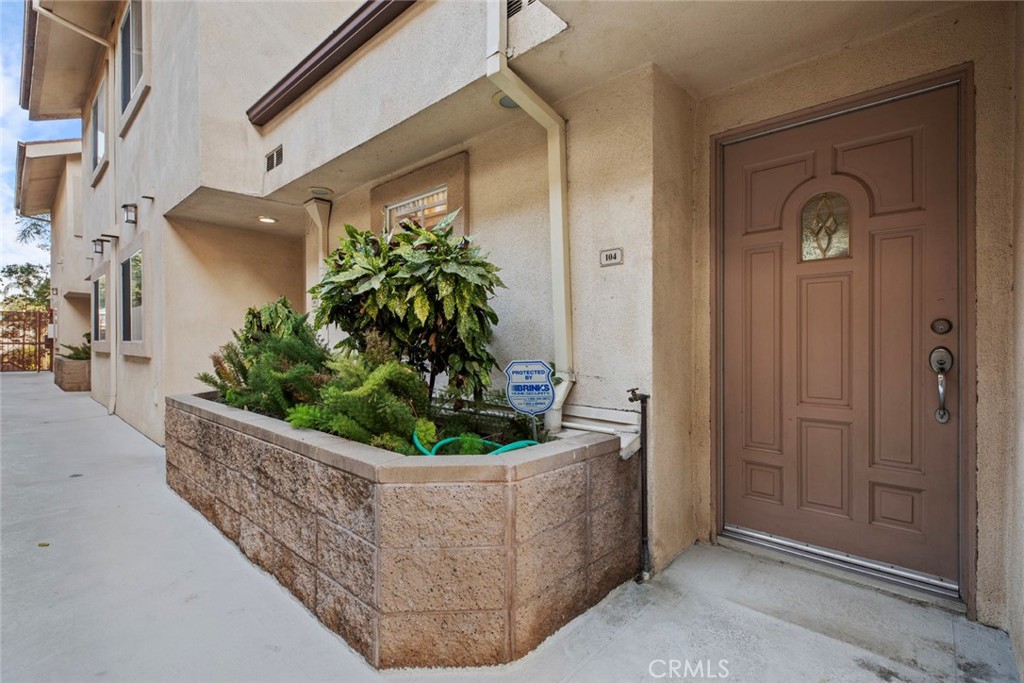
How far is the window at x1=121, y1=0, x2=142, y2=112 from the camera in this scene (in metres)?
6.56

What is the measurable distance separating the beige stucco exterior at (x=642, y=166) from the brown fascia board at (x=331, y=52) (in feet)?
0.34

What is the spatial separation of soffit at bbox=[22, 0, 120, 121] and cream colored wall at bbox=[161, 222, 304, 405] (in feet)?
15.2

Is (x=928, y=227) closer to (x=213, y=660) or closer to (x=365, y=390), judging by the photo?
(x=365, y=390)

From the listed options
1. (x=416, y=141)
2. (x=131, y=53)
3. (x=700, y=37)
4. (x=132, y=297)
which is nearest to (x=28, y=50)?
(x=131, y=53)

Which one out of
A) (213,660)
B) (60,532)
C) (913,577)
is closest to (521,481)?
(213,660)

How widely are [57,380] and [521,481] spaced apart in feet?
51.6

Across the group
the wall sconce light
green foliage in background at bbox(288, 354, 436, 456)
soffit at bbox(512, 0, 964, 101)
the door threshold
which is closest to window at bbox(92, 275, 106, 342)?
the wall sconce light

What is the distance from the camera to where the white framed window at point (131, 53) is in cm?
655

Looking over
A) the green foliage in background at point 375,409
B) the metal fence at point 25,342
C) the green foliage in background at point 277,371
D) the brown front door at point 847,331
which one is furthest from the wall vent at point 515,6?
the metal fence at point 25,342

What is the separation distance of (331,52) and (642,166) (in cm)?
289

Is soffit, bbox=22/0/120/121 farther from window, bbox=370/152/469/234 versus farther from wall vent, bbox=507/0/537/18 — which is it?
wall vent, bbox=507/0/537/18

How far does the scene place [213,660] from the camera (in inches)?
72.6

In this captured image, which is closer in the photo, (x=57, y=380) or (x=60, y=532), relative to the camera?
(x=60, y=532)

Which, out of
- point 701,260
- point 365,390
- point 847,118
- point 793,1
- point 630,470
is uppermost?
point 793,1
